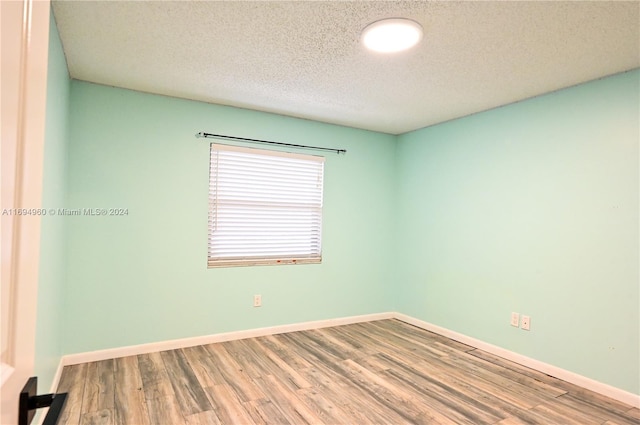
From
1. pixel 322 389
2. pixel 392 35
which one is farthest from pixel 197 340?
pixel 392 35

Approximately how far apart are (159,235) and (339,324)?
2.22 m

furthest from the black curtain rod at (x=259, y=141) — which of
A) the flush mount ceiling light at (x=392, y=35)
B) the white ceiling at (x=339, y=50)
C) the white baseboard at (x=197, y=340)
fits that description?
the white baseboard at (x=197, y=340)

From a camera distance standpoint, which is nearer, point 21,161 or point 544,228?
point 21,161

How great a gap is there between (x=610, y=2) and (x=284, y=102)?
7.97ft

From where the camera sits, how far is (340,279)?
13.8 ft

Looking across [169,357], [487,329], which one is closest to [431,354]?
[487,329]

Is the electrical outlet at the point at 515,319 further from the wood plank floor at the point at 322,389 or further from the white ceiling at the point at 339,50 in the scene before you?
the white ceiling at the point at 339,50

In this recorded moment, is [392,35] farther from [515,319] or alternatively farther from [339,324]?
[339,324]

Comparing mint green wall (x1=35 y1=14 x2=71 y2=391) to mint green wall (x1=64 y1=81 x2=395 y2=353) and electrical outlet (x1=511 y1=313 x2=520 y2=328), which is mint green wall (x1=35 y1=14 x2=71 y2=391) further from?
electrical outlet (x1=511 y1=313 x2=520 y2=328)

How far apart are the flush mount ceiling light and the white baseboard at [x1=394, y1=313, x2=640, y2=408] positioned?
2.75 m

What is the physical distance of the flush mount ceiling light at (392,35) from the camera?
199 cm

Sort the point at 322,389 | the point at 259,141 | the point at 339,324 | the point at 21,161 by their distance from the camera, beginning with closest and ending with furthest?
the point at 21,161 < the point at 322,389 < the point at 259,141 < the point at 339,324

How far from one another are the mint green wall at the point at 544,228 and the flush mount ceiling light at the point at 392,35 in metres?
1.63

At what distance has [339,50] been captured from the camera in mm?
2332
